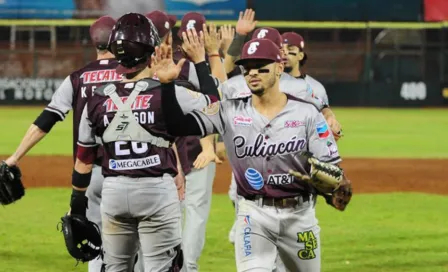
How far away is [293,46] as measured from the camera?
902 cm

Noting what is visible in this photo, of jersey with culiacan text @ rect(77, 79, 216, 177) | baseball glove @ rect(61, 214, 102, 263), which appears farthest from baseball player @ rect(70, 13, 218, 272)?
baseball glove @ rect(61, 214, 102, 263)

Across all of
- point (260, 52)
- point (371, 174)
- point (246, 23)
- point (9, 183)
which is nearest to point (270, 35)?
point (246, 23)

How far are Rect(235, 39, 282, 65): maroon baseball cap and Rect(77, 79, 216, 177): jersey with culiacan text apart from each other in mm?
370

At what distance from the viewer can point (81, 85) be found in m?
6.50

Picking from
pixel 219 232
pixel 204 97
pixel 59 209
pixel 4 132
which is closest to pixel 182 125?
pixel 204 97

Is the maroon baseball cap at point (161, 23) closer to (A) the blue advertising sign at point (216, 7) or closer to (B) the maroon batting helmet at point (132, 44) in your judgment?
(B) the maroon batting helmet at point (132, 44)

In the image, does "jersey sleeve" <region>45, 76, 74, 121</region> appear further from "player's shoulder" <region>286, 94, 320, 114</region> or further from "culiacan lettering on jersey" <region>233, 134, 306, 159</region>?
"player's shoulder" <region>286, 94, 320, 114</region>

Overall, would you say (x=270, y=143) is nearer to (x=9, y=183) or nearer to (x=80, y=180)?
(x=80, y=180)

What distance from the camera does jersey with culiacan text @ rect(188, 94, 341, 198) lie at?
5.78 m

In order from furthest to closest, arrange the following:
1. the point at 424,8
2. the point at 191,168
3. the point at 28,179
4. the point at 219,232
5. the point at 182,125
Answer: the point at 424,8 < the point at 28,179 < the point at 219,232 < the point at 191,168 < the point at 182,125

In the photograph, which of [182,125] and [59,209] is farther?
[59,209]

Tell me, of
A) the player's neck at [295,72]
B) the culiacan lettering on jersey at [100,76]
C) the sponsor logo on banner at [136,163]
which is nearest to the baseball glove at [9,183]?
the culiacan lettering on jersey at [100,76]

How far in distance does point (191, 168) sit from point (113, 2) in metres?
24.8

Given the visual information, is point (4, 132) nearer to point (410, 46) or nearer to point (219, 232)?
point (219, 232)
